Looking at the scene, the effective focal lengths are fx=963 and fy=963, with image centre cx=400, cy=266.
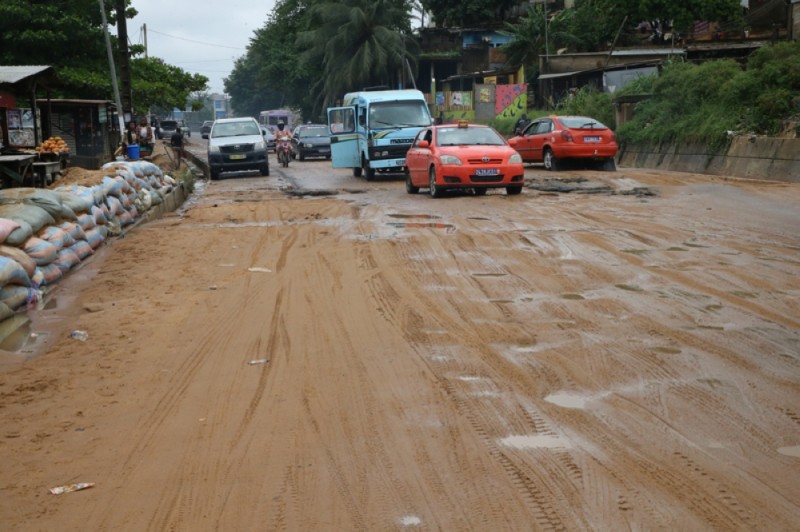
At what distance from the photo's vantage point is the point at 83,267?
38.0 ft

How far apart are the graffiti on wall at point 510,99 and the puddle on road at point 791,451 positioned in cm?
4241

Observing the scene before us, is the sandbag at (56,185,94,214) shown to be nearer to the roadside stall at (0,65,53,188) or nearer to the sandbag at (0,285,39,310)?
the sandbag at (0,285,39,310)

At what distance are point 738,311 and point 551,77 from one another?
40738 millimetres

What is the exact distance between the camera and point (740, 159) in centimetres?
2245

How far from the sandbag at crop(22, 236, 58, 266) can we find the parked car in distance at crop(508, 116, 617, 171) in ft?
55.6

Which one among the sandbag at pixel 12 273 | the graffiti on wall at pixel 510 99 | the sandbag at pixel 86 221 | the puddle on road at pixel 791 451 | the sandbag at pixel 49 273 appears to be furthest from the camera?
the graffiti on wall at pixel 510 99

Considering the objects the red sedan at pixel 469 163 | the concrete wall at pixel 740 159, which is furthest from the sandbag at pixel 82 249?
the concrete wall at pixel 740 159

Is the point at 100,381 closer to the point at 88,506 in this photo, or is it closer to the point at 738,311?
the point at 88,506

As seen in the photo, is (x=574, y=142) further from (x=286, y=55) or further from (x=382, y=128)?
(x=286, y=55)

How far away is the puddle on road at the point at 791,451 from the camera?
459 cm

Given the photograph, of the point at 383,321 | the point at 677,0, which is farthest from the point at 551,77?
the point at 383,321

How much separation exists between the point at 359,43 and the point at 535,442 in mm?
60998

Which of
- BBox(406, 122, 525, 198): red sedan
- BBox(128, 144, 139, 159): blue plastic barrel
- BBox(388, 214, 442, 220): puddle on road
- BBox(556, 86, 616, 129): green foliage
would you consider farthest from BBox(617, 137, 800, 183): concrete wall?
BBox(128, 144, 139, 159): blue plastic barrel

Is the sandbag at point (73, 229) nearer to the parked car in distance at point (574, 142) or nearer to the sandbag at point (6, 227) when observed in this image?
the sandbag at point (6, 227)
